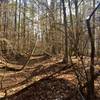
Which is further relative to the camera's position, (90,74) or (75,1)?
(75,1)

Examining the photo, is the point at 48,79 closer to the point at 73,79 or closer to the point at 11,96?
the point at 73,79

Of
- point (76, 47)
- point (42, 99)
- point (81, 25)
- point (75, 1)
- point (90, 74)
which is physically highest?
point (75, 1)

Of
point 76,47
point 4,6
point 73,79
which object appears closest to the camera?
point 76,47

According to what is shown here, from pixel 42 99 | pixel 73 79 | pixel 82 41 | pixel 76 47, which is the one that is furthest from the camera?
pixel 73 79

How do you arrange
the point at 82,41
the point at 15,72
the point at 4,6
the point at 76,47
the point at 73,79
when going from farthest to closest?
the point at 15,72 → the point at 4,6 → the point at 73,79 → the point at 82,41 → the point at 76,47

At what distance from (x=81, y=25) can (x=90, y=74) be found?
6.18 ft

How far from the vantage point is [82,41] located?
10.3 m

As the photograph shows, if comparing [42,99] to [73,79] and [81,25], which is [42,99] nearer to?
[73,79]

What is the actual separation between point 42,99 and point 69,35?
3.20 metres

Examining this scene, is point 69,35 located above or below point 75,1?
below

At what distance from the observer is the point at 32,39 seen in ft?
53.3

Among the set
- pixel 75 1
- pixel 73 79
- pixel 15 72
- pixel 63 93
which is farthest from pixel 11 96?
pixel 15 72

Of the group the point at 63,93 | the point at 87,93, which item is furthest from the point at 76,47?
the point at 63,93

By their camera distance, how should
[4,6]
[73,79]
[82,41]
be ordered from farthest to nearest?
[4,6], [73,79], [82,41]
